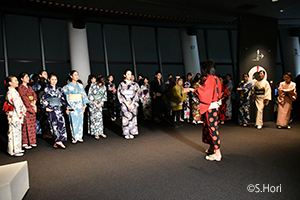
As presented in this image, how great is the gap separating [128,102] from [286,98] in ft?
12.4

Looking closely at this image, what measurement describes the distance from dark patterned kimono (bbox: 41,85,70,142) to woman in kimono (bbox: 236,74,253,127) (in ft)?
14.1

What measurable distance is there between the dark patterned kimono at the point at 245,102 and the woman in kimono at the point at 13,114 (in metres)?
4.90

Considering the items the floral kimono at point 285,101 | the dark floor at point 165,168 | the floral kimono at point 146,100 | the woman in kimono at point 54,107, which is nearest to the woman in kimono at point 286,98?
the floral kimono at point 285,101

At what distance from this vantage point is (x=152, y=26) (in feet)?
28.7

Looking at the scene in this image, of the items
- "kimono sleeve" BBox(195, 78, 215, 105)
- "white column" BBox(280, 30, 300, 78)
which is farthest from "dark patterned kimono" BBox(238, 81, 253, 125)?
"white column" BBox(280, 30, 300, 78)

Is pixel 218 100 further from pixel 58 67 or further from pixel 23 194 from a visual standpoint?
pixel 58 67

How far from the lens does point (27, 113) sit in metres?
3.73

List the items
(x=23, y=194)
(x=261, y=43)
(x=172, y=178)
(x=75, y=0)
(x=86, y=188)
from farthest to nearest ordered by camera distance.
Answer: (x=261, y=43) → (x=75, y=0) → (x=172, y=178) → (x=86, y=188) → (x=23, y=194)

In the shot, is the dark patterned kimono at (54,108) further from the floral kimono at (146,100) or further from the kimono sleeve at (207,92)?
the floral kimono at (146,100)

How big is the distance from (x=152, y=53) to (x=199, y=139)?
573cm

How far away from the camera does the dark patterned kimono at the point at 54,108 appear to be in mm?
3561

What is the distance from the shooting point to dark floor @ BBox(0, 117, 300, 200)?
83.4 inches

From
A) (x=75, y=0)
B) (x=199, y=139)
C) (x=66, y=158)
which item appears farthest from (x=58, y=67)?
(x=199, y=139)

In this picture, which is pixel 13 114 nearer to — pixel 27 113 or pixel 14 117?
pixel 14 117
